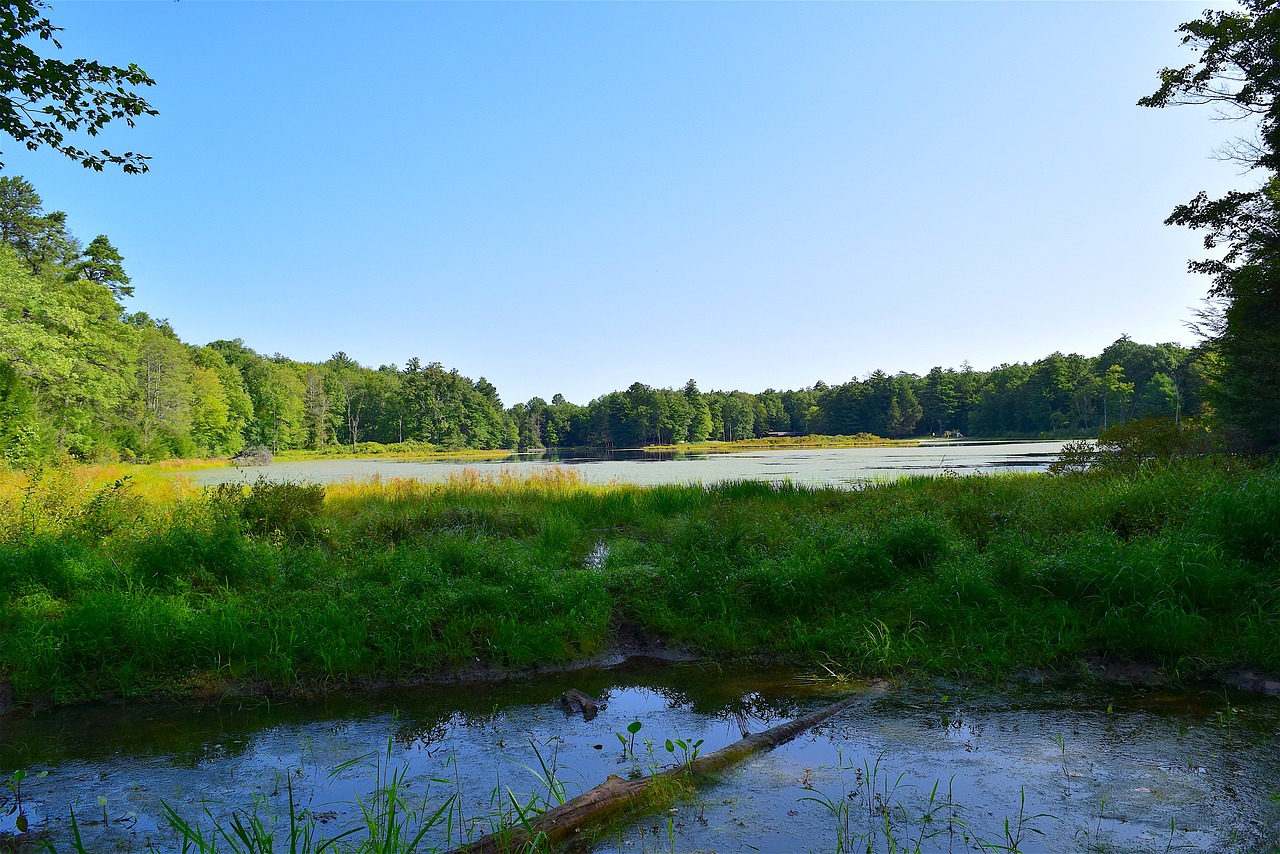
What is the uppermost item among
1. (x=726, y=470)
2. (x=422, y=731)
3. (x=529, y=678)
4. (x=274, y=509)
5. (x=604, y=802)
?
(x=274, y=509)

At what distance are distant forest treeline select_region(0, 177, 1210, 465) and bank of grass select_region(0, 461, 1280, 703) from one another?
16.1 m

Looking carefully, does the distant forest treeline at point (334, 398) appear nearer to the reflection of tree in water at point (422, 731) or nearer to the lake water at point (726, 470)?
the lake water at point (726, 470)

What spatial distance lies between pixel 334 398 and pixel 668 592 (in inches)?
3553

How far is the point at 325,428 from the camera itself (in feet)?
278

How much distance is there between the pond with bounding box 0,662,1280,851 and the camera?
2920 mm

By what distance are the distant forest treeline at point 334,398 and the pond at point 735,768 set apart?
20.2 meters

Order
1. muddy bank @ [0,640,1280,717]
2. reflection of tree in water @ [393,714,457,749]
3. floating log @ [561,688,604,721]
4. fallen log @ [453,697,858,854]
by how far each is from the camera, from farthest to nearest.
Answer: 1. muddy bank @ [0,640,1280,717]
2. floating log @ [561,688,604,721]
3. reflection of tree in water @ [393,714,457,749]
4. fallen log @ [453,697,858,854]

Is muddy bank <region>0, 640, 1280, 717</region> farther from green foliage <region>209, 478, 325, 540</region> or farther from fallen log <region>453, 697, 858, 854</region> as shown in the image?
green foliage <region>209, 478, 325, 540</region>

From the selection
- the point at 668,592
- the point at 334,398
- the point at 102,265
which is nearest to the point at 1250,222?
the point at 668,592

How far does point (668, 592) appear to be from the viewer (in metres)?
6.95

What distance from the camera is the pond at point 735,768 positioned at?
9.58 feet

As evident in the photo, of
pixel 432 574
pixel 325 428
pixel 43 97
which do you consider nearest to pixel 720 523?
pixel 432 574

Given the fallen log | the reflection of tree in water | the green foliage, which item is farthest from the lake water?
the fallen log

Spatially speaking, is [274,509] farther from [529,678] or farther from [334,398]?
[334,398]
